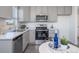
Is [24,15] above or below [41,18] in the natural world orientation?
above

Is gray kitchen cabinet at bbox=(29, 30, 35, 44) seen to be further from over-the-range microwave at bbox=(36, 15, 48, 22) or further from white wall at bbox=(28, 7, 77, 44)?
over-the-range microwave at bbox=(36, 15, 48, 22)

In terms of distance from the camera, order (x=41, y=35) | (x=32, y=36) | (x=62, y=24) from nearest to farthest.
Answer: (x=41, y=35), (x=32, y=36), (x=62, y=24)

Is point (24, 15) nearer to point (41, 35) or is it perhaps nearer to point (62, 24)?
point (41, 35)

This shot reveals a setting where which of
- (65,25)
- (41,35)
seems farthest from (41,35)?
(65,25)

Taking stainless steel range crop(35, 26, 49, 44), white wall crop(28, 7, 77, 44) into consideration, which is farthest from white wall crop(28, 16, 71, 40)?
stainless steel range crop(35, 26, 49, 44)

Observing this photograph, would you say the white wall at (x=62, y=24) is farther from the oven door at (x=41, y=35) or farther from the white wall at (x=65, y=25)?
the oven door at (x=41, y=35)

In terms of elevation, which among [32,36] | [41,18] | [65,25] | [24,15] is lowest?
[32,36]

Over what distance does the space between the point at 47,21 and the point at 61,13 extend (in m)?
0.64

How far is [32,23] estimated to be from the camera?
174 inches

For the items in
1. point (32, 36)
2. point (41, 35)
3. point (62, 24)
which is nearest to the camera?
point (41, 35)

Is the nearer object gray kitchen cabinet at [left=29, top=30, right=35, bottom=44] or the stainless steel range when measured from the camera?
the stainless steel range

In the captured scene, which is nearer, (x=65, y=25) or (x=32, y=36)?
(x=32, y=36)

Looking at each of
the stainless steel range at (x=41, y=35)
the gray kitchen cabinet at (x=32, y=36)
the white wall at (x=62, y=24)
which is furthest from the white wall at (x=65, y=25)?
the stainless steel range at (x=41, y=35)
